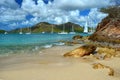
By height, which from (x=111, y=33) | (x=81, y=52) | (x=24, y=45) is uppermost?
(x=111, y=33)

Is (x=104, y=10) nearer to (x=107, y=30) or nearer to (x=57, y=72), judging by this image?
(x=107, y=30)

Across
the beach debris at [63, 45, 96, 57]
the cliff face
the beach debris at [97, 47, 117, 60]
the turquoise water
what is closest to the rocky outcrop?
the cliff face

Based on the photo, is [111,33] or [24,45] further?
[111,33]

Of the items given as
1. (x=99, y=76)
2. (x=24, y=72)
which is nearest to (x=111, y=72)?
(x=99, y=76)

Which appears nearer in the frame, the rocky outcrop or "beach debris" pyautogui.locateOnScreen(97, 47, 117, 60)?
"beach debris" pyautogui.locateOnScreen(97, 47, 117, 60)

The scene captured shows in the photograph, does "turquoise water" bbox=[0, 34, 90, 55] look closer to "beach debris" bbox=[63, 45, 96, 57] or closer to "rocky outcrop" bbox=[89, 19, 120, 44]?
"beach debris" bbox=[63, 45, 96, 57]

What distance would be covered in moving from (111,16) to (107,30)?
24.3ft

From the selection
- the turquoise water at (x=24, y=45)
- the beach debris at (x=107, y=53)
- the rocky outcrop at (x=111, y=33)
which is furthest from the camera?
the rocky outcrop at (x=111, y=33)

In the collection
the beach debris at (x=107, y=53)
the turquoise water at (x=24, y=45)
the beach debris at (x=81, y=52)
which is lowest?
the turquoise water at (x=24, y=45)

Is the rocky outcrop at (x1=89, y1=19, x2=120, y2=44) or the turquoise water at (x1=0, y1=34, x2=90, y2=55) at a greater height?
the rocky outcrop at (x1=89, y1=19, x2=120, y2=44)

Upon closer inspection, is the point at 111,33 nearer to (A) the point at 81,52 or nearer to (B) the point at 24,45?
(B) the point at 24,45

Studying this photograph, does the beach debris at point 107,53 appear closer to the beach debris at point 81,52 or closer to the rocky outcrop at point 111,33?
the beach debris at point 81,52

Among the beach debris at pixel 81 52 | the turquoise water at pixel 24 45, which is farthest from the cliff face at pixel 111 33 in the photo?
the beach debris at pixel 81 52

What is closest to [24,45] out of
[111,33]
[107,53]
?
[111,33]
